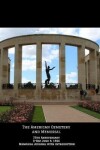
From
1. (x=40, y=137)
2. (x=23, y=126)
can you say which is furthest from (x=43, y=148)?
(x=23, y=126)

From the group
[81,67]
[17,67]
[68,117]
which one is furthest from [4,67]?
[68,117]

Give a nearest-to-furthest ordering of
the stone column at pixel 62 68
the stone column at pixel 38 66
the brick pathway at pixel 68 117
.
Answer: the brick pathway at pixel 68 117
the stone column at pixel 62 68
the stone column at pixel 38 66

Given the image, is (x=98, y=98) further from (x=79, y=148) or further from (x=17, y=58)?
(x=79, y=148)

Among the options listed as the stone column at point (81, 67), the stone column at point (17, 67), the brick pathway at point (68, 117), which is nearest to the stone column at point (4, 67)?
the stone column at point (17, 67)

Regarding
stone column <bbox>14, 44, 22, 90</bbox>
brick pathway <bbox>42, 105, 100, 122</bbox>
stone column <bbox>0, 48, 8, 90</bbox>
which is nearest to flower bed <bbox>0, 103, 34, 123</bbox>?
brick pathway <bbox>42, 105, 100, 122</bbox>

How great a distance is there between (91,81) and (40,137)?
2860 cm

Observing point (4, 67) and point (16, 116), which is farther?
point (4, 67)

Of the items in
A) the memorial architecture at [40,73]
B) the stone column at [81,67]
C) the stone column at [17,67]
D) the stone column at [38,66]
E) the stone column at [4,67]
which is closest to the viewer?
the memorial architecture at [40,73]

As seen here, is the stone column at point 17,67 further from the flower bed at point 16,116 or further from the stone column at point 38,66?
the flower bed at point 16,116

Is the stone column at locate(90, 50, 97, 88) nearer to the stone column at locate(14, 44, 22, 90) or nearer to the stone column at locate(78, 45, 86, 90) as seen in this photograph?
the stone column at locate(78, 45, 86, 90)

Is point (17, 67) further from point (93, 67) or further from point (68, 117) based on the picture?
point (68, 117)

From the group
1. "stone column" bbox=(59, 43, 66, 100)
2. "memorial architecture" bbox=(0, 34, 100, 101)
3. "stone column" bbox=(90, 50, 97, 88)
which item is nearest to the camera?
"memorial architecture" bbox=(0, 34, 100, 101)

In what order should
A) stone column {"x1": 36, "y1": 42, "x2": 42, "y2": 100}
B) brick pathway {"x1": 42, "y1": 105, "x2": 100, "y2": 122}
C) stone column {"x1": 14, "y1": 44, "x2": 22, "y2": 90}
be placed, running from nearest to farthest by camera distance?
brick pathway {"x1": 42, "y1": 105, "x2": 100, "y2": 122} → stone column {"x1": 36, "y1": 42, "x2": 42, "y2": 100} → stone column {"x1": 14, "y1": 44, "x2": 22, "y2": 90}

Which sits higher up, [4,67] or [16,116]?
[4,67]
